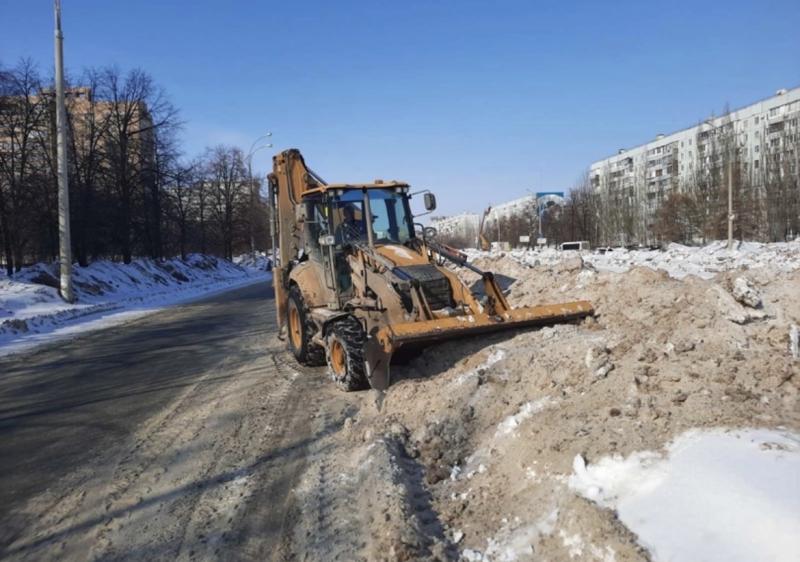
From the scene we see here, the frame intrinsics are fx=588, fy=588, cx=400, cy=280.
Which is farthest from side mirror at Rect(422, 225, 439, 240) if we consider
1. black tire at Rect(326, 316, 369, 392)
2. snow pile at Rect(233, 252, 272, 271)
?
snow pile at Rect(233, 252, 272, 271)

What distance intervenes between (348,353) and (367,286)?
1036 mm

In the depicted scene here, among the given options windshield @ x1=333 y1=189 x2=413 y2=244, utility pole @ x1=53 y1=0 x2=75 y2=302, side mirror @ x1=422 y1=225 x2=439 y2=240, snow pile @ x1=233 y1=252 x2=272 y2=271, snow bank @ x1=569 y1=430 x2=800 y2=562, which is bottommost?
snow bank @ x1=569 y1=430 x2=800 y2=562

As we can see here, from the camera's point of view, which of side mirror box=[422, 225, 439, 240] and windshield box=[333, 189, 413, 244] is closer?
windshield box=[333, 189, 413, 244]

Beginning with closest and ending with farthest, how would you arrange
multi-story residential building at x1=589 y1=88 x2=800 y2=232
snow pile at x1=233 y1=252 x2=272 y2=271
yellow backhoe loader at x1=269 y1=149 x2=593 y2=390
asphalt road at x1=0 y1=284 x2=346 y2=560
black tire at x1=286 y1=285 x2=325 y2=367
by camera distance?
1. asphalt road at x1=0 y1=284 x2=346 y2=560
2. yellow backhoe loader at x1=269 y1=149 x2=593 y2=390
3. black tire at x1=286 y1=285 x2=325 y2=367
4. multi-story residential building at x1=589 y1=88 x2=800 y2=232
5. snow pile at x1=233 y1=252 x2=272 y2=271

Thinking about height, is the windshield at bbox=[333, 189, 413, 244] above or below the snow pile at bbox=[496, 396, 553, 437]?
above

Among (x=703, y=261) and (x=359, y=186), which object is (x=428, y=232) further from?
(x=703, y=261)

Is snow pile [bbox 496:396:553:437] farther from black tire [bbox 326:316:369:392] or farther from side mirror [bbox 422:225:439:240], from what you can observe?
side mirror [bbox 422:225:439:240]

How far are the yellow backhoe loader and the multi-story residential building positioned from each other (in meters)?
48.0

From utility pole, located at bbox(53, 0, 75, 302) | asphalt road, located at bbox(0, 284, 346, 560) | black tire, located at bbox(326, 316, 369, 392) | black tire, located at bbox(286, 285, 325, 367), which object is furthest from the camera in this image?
utility pole, located at bbox(53, 0, 75, 302)

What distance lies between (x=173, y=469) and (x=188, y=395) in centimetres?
269

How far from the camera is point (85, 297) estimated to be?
23.2 meters

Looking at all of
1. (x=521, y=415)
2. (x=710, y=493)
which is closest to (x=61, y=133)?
(x=521, y=415)

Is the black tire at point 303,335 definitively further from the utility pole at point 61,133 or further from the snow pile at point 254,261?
the snow pile at point 254,261

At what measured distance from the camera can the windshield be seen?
8695mm
